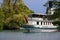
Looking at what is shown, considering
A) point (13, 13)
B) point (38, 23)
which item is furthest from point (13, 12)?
point (38, 23)

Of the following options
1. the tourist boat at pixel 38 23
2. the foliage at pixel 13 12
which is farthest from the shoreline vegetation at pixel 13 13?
the tourist boat at pixel 38 23

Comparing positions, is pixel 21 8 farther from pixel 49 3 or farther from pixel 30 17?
pixel 49 3

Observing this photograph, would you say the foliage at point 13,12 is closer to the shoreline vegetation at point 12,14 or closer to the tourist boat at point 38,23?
the shoreline vegetation at point 12,14

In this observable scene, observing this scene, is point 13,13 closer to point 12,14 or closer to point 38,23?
point 12,14

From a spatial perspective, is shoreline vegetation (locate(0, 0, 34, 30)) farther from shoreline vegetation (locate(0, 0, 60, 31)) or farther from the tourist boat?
the tourist boat

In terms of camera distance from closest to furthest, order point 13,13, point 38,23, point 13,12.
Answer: point 13,12 < point 13,13 < point 38,23

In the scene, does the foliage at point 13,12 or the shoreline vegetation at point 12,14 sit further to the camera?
the foliage at point 13,12

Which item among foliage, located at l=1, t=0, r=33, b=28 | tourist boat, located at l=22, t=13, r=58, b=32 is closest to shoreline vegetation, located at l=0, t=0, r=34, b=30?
foliage, located at l=1, t=0, r=33, b=28

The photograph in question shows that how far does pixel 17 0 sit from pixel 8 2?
3.05 feet

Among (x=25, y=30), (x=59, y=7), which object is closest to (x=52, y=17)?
(x=59, y=7)

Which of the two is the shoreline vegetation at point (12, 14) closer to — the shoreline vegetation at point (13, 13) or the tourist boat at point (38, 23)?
the shoreline vegetation at point (13, 13)

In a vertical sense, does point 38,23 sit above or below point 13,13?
below

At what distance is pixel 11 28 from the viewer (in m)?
24.8

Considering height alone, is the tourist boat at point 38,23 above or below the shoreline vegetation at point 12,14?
below
